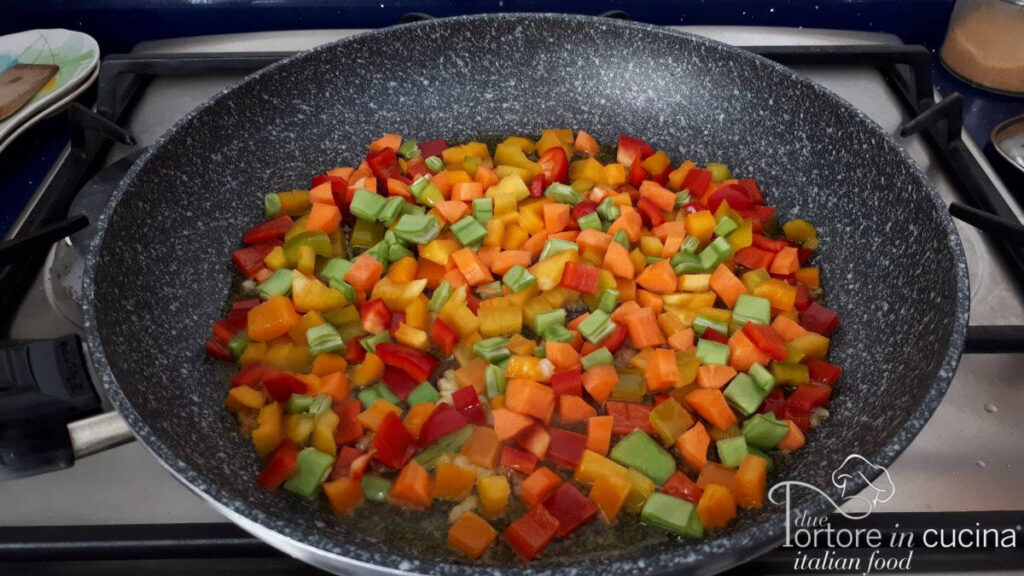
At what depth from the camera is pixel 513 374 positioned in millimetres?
1158

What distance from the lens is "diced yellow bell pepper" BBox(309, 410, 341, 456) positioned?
1078 mm

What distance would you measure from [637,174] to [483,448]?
659 mm

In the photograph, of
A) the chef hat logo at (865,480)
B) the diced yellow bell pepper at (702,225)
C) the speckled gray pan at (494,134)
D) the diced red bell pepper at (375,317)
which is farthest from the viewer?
the diced yellow bell pepper at (702,225)

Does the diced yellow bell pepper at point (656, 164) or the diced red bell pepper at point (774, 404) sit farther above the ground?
the diced yellow bell pepper at point (656, 164)

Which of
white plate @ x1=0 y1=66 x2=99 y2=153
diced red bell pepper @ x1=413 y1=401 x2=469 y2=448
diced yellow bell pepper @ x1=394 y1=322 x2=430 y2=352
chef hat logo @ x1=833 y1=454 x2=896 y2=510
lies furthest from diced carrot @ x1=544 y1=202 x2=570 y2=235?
white plate @ x1=0 y1=66 x2=99 y2=153

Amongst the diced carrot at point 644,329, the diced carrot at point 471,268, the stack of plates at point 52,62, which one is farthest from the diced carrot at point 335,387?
the stack of plates at point 52,62

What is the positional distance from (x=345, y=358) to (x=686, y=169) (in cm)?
73

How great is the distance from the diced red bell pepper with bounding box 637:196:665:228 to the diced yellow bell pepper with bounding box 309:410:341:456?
664 mm

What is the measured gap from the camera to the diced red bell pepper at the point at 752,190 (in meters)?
1.41

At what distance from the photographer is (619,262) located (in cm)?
131

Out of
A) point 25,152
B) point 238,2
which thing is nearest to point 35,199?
point 25,152

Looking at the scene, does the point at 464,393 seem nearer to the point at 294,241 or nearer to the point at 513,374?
the point at 513,374

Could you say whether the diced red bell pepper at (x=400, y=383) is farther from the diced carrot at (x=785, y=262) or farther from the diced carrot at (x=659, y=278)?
the diced carrot at (x=785, y=262)

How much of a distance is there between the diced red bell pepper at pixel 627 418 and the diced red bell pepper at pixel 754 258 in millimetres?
363
